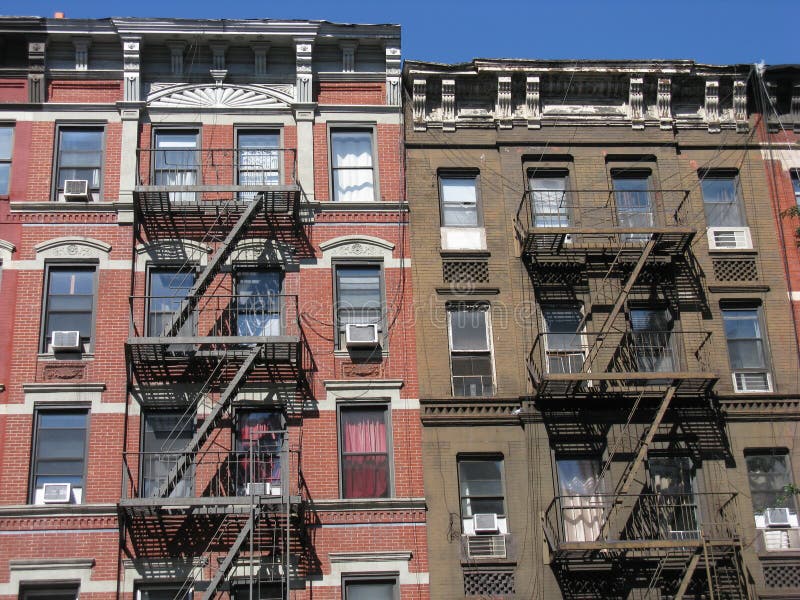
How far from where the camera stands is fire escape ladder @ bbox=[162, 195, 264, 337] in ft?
68.4

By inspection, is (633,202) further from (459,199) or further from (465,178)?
(459,199)

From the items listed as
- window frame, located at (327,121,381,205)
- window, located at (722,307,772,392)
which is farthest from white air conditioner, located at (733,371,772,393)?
window frame, located at (327,121,381,205)

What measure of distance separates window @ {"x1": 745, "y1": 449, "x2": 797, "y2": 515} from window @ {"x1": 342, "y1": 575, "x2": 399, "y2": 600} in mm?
7116

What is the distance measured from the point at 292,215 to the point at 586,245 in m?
6.09

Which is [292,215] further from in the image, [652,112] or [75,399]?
[652,112]

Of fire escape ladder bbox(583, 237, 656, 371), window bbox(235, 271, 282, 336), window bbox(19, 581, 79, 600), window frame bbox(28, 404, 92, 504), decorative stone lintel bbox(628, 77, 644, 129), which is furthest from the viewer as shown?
decorative stone lintel bbox(628, 77, 644, 129)

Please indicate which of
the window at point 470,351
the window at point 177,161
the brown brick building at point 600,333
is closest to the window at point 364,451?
the brown brick building at point 600,333

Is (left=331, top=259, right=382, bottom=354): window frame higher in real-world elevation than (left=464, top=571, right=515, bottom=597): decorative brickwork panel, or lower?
higher

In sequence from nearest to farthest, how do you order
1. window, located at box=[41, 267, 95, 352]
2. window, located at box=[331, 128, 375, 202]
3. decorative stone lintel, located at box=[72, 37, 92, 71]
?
1. window, located at box=[41, 267, 95, 352]
2. window, located at box=[331, 128, 375, 202]
3. decorative stone lintel, located at box=[72, 37, 92, 71]

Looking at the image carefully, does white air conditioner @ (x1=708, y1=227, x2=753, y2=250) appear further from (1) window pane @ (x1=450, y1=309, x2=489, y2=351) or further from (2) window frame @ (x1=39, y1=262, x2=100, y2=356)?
(2) window frame @ (x1=39, y1=262, x2=100, y2=356)

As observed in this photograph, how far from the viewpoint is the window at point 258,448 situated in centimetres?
2025

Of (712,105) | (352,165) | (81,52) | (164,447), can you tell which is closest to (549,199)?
A: (352,165)

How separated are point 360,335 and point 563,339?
4171mm

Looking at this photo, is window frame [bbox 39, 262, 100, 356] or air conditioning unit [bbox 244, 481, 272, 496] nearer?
air conditioning unit [bbox 244, 481, 272, 496]
